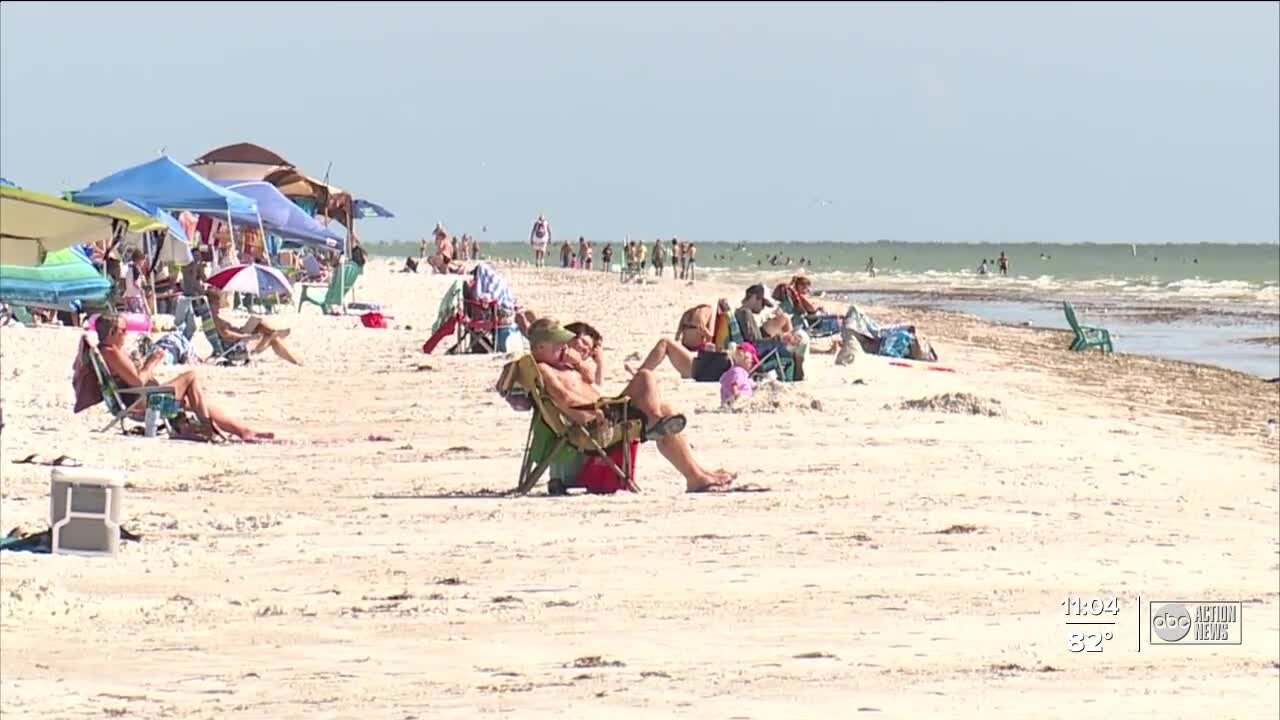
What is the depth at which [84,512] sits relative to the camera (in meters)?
8.23

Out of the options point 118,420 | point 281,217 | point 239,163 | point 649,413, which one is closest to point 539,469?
point 649,413

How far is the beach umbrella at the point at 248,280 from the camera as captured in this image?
75.6 feet

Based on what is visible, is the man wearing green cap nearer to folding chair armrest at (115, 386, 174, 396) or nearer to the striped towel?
folding chair armrest at (115, 386, 174, 396)

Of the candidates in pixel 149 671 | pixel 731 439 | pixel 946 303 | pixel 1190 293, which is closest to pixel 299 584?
pixel 149 671

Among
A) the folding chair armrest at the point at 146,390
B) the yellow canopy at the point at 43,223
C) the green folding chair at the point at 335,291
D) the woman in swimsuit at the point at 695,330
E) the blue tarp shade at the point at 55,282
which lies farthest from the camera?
the green folding chair at the point at 335,291

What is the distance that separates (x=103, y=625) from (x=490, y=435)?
6.31m

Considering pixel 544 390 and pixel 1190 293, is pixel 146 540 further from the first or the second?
pixel 1190 293

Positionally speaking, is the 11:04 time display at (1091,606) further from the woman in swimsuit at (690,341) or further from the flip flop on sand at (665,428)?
the woman in swimsuit at (690,341)

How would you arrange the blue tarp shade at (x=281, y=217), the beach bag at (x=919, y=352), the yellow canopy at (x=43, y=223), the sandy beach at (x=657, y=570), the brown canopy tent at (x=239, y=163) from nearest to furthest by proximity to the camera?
the yellow canopy at (x=43, y=223) → the sandy beach at (x=657, y=570) → the beach bag at (x=919, y=352) → the blue tarp shade at (x=281, y=217) → the brown canopy tent at (x=239, y=163)

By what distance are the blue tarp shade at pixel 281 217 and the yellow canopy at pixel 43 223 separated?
2175cm

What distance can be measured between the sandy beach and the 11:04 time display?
0.06m

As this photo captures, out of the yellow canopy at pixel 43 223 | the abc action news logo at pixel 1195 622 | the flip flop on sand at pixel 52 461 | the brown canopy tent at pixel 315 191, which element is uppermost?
the brown canopy tent at pixel 315 191

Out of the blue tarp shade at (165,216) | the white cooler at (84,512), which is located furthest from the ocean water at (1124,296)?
the white cooler at (84,512)

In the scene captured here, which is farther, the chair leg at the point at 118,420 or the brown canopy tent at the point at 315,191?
the brown canopy tent at the point at 315,191
